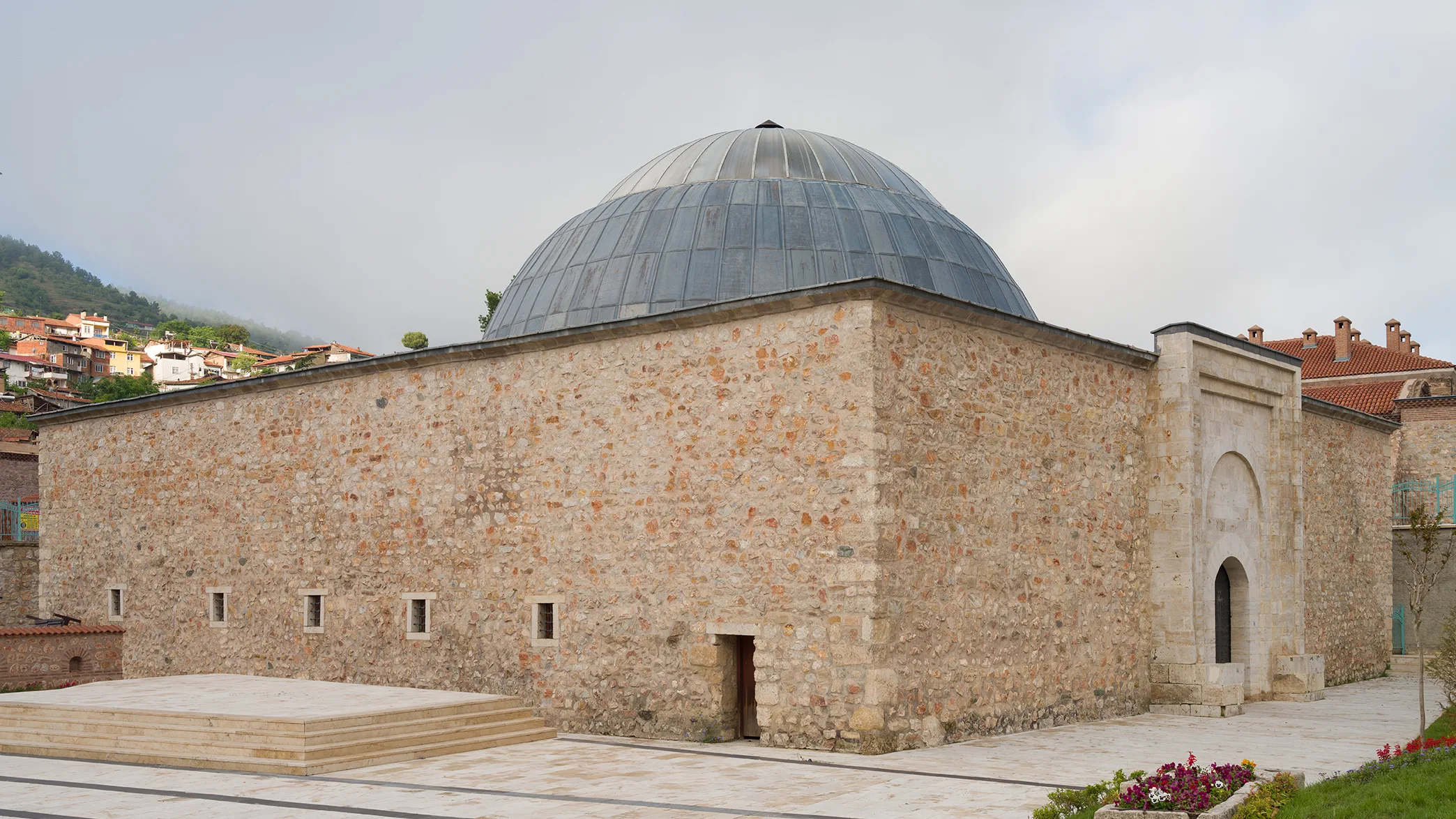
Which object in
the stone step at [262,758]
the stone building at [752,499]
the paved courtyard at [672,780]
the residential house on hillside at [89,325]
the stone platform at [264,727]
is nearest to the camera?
the paved courtyard at [672,780]

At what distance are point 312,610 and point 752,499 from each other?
7.00 meters

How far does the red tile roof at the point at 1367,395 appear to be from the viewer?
1181 inches

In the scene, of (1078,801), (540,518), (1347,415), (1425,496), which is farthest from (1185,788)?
(1425,496)

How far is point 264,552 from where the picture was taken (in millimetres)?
16234

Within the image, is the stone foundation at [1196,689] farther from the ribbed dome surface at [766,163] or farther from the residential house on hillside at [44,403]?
the residential house on hillside at [44,403]

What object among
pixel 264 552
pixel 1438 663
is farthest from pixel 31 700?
pixel 1438 663

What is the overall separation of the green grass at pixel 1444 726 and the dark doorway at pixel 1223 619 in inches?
122

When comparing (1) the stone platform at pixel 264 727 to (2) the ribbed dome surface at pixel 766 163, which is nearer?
(1) the stone platform at pixel 264 727

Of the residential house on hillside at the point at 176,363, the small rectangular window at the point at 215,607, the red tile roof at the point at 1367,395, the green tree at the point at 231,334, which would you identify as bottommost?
the small rectangular window at the point at 215,607

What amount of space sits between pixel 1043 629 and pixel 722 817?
19.3 feet

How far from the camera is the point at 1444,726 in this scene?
12.6 m

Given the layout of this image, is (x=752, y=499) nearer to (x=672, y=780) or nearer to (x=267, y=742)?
(x=672, y=780)

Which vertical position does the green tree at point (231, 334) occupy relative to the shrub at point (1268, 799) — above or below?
above

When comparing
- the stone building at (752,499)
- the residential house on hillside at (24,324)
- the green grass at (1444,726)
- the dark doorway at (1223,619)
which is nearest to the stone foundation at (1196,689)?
the stone building at (752,499)
